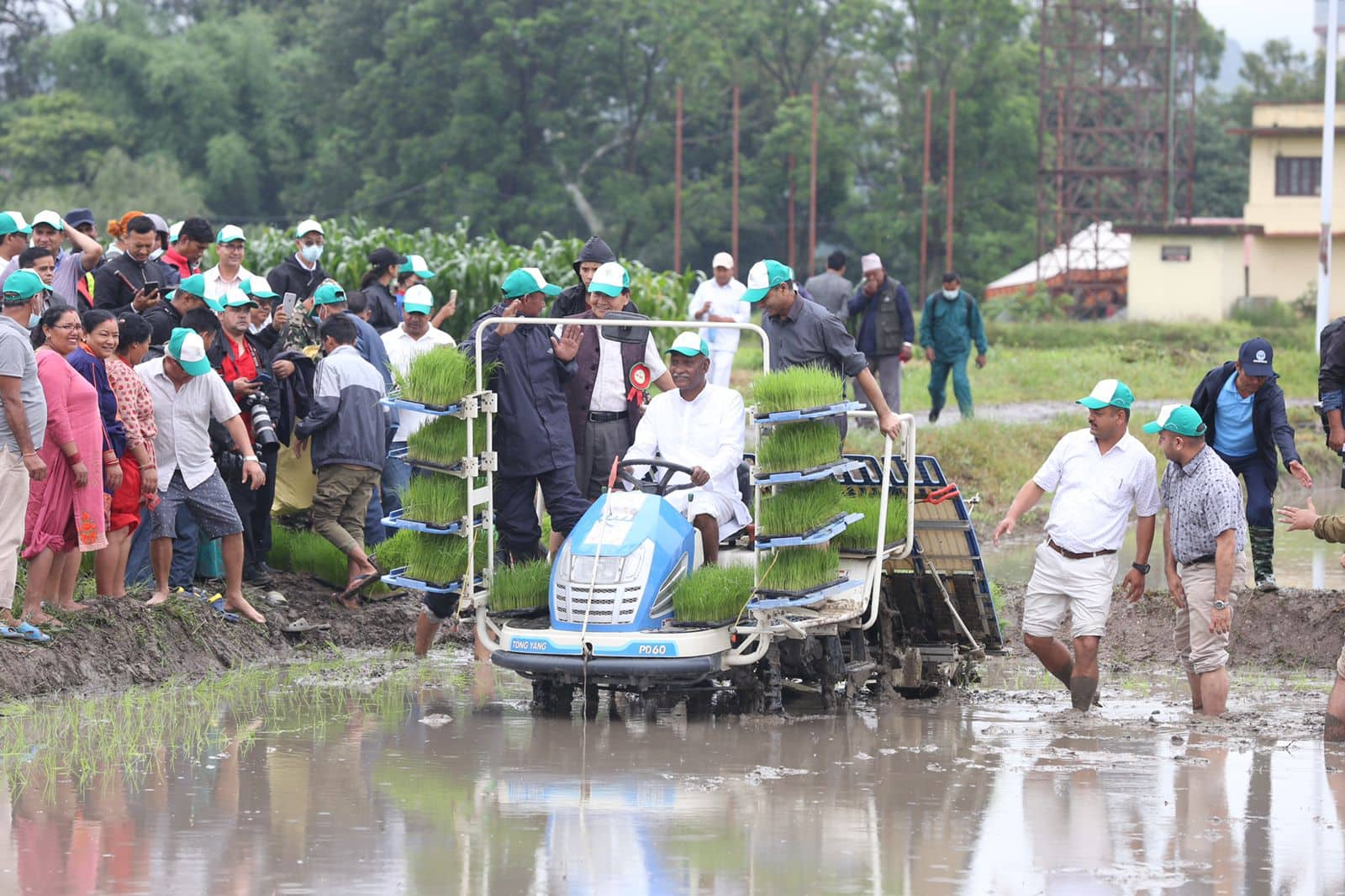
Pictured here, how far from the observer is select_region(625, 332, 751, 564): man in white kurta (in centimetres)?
1022

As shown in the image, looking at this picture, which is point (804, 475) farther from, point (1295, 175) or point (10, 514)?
point (1295, 175)

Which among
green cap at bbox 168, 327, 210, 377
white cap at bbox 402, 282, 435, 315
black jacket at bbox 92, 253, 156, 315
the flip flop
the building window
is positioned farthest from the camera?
the building window

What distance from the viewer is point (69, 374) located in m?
10.4

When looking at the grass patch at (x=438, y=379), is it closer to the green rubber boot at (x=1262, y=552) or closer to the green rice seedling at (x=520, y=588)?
the green rice seedling at (x=520, y=588)

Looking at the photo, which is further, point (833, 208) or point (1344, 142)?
point (833, 208)

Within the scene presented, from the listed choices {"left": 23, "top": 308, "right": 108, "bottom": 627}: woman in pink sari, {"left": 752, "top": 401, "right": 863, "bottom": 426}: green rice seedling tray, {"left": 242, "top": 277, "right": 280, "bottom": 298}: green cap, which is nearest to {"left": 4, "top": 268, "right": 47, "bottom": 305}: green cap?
{"left": 23, "top": 308, "right": 108, "bottom": 627}: woman in pink sari

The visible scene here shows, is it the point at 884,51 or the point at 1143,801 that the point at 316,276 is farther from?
the point at 884,51

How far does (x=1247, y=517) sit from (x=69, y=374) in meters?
7.73

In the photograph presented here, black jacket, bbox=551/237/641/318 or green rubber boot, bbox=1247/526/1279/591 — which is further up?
black jacket, bbox=551/237/641/318

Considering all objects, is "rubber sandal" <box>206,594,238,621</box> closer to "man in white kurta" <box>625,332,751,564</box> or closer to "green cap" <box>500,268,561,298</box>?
"green cap" <box>500,268,561,298</box>

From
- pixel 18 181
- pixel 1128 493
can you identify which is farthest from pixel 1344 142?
pixel 1128 493

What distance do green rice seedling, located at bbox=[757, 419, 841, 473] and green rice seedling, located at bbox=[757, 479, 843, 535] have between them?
0.56 ft

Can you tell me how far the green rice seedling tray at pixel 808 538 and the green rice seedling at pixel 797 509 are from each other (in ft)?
0.09

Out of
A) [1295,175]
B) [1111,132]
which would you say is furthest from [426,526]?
[1111,132]
